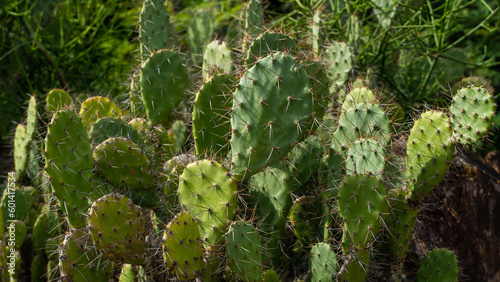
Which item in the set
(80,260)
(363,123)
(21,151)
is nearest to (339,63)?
(363,123)

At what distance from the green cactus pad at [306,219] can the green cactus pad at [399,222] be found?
0.86 ft

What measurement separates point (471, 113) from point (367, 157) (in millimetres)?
662

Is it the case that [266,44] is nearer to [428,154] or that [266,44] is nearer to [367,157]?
[367,157]

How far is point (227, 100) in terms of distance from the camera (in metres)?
1.85

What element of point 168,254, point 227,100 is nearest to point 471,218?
point 227,100

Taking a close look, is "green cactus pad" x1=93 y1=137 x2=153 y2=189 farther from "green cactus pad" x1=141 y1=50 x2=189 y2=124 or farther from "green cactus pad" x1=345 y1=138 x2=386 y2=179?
"green cactus pad" x1=345 y1=138 x2=386 y2=179

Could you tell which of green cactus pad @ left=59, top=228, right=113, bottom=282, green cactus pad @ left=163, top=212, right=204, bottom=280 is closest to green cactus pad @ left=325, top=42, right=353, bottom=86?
green cactus pad @ left=163, top=212, right=204, bottom=280

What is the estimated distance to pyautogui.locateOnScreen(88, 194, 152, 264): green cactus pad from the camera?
1.66 m

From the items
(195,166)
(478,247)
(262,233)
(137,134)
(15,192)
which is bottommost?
(478,247)

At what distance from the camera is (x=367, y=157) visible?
1.64 m

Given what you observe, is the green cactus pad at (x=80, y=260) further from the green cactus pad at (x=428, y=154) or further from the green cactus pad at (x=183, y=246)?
the green cactus pad at (x=428, y=154)

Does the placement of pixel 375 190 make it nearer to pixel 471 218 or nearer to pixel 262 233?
pixel 262 233

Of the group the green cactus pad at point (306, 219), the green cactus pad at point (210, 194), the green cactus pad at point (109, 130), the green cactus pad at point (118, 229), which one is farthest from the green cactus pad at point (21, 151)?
the green cactus pad at point (306, 219)

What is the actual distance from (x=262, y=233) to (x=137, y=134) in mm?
685
